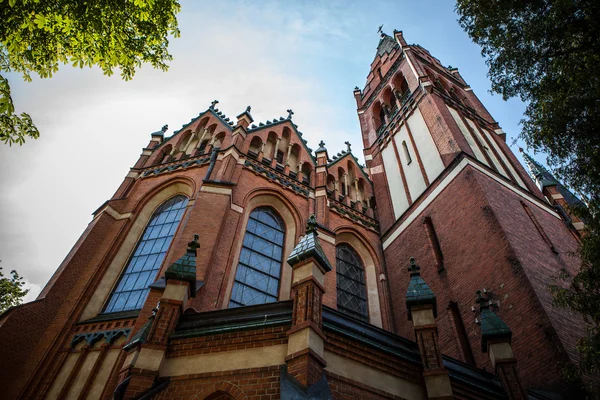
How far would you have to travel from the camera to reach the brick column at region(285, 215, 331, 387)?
5930 millimetres

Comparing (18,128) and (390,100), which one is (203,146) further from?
(390,100)

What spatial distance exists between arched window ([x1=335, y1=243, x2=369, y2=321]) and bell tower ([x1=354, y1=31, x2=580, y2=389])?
110 centimetres

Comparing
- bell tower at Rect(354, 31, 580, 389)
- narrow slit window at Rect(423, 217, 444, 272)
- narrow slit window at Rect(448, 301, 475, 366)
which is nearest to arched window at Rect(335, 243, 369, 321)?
bell tower at Rect(354, 31, 580, 389)

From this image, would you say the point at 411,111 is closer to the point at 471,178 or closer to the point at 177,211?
the point at 471,178

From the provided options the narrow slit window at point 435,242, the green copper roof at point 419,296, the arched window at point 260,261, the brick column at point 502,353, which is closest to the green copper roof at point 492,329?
the brick column at point 502,353

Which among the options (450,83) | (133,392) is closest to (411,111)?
(450,83)

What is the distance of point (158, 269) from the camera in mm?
11156

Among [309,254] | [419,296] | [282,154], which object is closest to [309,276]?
[309,254]

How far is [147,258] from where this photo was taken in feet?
38.7

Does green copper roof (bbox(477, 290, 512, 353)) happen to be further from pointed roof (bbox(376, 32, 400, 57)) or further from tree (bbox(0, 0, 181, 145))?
pointed roof (bbox(376, 32, 400, 57))

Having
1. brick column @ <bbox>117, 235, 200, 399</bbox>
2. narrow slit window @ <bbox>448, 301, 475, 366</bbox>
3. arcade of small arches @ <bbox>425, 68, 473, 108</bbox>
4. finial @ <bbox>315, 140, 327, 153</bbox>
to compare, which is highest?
arcade of small arches @ <bbox>425, 68, 473, 108</bbox>

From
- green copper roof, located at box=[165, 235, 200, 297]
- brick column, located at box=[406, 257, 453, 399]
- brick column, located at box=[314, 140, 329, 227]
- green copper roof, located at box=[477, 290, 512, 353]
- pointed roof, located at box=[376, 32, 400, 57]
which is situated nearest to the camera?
brick column, located at box=[406, 257, 453, 399]

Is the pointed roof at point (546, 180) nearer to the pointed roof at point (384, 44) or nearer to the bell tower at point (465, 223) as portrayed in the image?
the bell tower at point (465, 223)

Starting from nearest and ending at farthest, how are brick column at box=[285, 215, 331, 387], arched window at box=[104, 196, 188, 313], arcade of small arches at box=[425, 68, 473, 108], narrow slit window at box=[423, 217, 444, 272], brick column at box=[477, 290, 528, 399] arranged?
brick column at box=[285, 215, 331, 387], brick column at box=[477, 290, 528, 399], arched window at box=[104, 196, 188, 313], narrow slit window at box=[423, 217, 444, 272], arcade of small arches at box=[425, 68, 473, 108]
